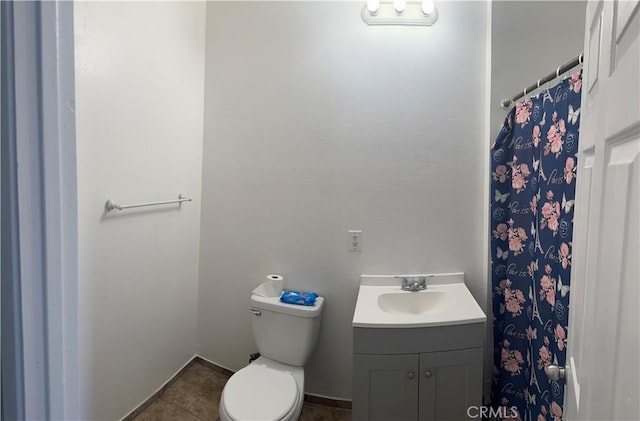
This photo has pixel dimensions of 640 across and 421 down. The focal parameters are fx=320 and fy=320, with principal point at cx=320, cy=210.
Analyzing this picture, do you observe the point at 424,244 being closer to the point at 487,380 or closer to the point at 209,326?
the point at 487,380

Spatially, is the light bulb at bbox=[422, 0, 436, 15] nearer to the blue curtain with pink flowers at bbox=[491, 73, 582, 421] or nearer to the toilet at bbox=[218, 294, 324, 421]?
the blue curtain with pink flowers at bbox=[491, 73, 582, 421]

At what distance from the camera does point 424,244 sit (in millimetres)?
1808

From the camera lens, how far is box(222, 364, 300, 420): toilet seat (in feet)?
4.28

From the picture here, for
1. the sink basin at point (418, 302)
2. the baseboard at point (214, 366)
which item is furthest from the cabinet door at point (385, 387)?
the baseboard at point (214, 366)

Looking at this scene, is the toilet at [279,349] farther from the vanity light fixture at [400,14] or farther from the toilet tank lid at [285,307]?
the vanity light fixture at [400,14]

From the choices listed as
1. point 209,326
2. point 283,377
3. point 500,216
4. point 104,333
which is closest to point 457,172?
point 500,216

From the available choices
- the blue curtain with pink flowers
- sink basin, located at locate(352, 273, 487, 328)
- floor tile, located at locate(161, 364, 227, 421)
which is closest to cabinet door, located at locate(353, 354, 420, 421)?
sink basin, located at locate(352, 273, 487, 328)

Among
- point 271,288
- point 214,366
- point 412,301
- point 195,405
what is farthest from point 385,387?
point 214,366


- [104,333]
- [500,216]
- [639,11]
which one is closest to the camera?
[639,11]

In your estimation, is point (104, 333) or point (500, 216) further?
point (500, 216)

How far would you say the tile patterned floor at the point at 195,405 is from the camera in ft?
5.67

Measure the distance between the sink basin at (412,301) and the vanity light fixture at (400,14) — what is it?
145cm

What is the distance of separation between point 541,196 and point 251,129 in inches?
59.8

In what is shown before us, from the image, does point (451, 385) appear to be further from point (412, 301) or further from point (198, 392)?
point (198, 392)
